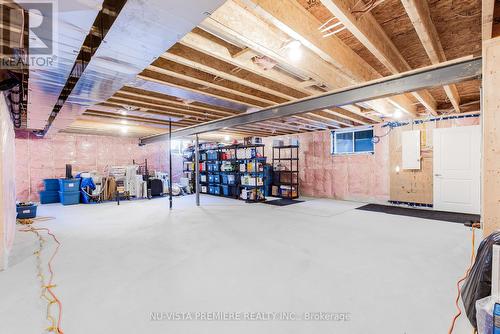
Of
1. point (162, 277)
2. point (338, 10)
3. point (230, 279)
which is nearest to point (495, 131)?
point (338, 10)

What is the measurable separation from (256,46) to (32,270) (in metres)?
3.44

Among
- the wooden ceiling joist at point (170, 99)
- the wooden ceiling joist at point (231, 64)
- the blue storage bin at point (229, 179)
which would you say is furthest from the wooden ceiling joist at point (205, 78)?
the blue storage bin at point (229, 179)

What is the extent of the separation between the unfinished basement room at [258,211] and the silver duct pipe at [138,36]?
0.04 ft

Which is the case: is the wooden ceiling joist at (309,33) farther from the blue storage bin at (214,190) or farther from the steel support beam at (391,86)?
the blue storage bin at (214,190)

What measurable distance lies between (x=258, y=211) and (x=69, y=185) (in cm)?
584

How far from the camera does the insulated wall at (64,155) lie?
279 inches

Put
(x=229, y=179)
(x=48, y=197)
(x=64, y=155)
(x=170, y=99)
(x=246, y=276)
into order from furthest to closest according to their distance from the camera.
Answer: (x=229, y=179) < (x=64, y=155) < (x=48, y=197) < (x=170, y=99) < (x=246, y=276)

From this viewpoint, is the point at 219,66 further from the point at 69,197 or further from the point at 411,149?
the point at 69,197

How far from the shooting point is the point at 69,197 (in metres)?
6.94

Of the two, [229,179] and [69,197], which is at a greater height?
[229,179]

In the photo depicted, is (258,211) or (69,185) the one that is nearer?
(258,211)

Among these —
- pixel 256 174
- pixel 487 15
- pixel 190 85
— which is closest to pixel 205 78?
pixel 190 85

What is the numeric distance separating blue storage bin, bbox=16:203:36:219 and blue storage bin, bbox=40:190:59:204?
225 cm

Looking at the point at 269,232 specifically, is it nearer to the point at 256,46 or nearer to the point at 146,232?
the point at 146,232
